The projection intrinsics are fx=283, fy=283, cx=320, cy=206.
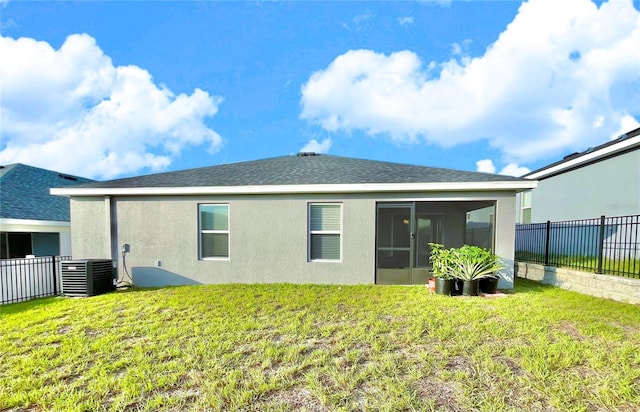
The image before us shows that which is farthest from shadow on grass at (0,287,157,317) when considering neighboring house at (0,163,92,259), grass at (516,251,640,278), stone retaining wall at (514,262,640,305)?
grass at (516,251,640,278)

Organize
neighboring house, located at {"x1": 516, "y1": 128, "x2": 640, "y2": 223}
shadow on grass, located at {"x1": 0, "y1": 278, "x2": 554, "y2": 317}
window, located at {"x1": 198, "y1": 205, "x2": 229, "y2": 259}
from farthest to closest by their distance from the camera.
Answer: neighboring house, located at {"x1": 516, "y1": 128, "x2": 640, "y2": 223}
window, located at {"x1": 198, "y1": 205, "x2": 229, "y2": 259}
shadow on grass, located at {"x1": 0, "y1": 278, "x2": 554, "y2": 317}

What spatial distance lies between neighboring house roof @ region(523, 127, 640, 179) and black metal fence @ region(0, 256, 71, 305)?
16289mm

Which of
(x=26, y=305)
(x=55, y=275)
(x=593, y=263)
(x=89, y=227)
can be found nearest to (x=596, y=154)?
(x=593, y=263)

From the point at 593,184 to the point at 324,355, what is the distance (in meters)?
12.4

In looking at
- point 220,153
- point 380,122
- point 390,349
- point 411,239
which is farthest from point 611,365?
point 220,153

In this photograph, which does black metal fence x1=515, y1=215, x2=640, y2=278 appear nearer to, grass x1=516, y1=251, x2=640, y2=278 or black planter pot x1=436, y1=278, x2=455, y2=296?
grass x1=516, y1=251, x2=640, y2=278

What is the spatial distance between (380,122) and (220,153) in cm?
755

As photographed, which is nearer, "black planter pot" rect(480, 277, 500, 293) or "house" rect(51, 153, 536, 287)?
"black planter pot" rect(480, 277, 500, 293)

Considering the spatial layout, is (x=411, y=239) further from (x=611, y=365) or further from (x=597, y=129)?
(x=597, y=129)

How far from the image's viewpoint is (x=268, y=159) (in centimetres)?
1067

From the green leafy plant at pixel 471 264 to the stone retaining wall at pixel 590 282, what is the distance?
1.92 meters

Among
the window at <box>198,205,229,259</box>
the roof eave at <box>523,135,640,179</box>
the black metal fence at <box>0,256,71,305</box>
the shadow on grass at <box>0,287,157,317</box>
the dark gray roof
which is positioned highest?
the roof eave at <box>523,135,640,179</box>

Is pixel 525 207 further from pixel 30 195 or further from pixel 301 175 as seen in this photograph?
pixel 30 195

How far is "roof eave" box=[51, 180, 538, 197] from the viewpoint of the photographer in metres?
6.79
